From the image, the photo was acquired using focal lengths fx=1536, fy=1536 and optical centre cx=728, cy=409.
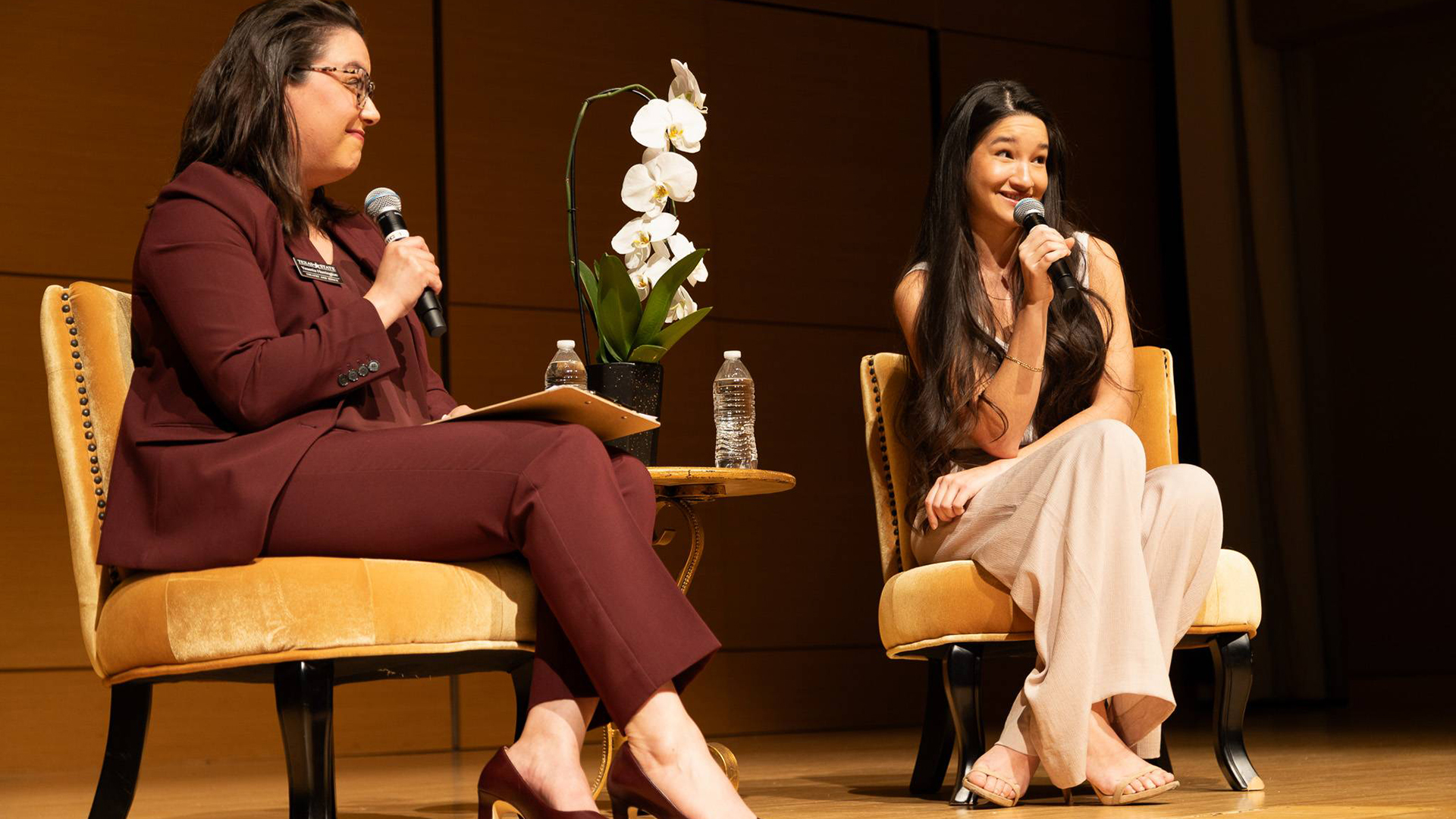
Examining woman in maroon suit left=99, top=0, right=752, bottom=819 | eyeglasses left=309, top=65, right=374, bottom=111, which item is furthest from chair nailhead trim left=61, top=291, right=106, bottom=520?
eyeglasses left=309, top=65, right=374, bottom=111

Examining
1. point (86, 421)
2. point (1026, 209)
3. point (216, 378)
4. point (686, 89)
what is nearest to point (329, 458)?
point (216, 378)

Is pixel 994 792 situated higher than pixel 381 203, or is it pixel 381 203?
Result: pixel 381 203

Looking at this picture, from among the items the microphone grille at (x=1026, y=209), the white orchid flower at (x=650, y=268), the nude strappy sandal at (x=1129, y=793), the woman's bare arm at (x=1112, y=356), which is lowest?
the nude strappy sandal at (x=1129, y=793)

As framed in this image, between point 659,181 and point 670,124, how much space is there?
9cm

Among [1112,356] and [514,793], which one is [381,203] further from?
[1112,356]

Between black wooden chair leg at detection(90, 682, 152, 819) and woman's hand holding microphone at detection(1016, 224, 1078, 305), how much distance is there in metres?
1.40

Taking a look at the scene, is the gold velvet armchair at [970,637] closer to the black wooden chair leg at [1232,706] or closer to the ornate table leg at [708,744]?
the black wooden chair leg at [1232,706]

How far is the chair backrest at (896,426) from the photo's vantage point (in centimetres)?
265

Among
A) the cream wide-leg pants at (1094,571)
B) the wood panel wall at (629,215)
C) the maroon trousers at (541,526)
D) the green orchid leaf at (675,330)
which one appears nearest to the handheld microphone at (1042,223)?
the cream wide-leg pants at (1094,571)

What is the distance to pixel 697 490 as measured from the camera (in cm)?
245

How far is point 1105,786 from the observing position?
7.12 feet

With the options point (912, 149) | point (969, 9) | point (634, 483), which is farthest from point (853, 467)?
point (634, 483)

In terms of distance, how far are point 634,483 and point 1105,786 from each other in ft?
2.76

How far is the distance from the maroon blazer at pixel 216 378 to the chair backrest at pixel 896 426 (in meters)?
1.07
